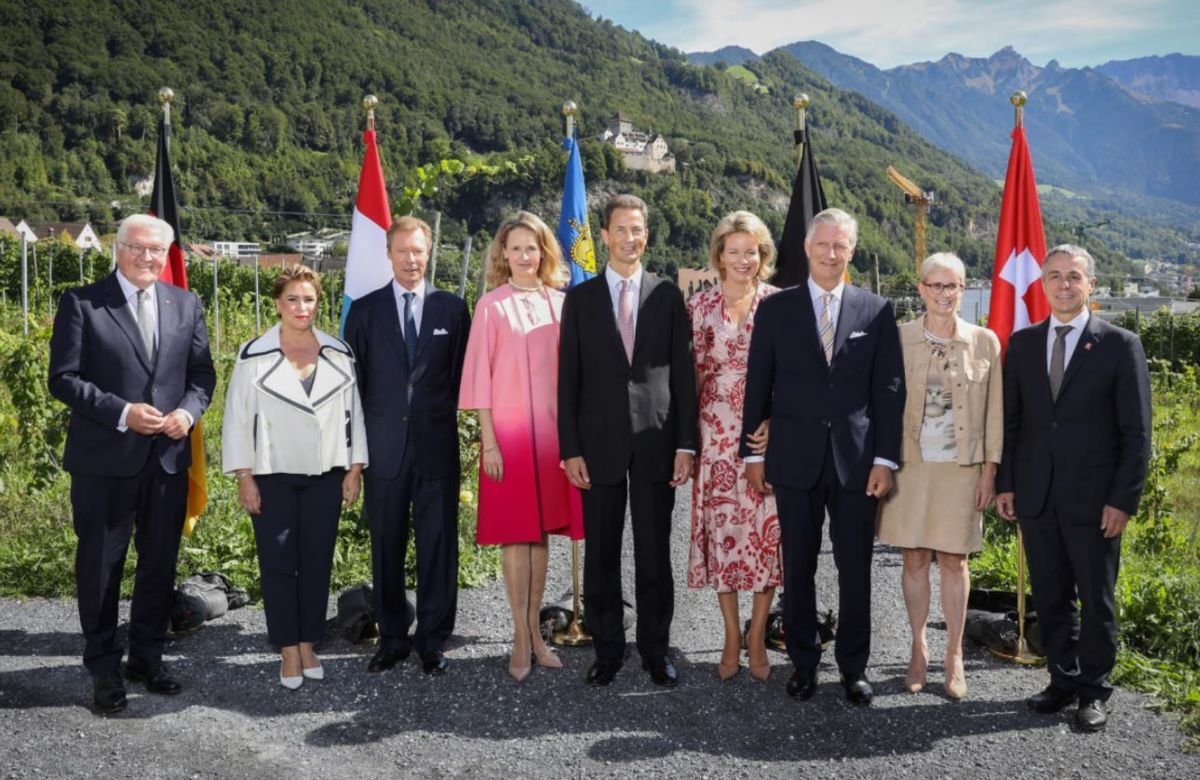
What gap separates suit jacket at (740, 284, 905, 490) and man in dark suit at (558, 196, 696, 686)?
39cm

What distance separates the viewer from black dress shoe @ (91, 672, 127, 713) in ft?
13.0

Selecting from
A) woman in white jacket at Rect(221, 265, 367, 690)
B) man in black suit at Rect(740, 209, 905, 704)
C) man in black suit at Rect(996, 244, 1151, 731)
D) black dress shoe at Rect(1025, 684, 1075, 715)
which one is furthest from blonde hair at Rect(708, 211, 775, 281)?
black dress shoe at Rect(1025, 684, 1075, 715)

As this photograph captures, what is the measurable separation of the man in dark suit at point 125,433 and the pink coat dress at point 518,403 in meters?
1.24

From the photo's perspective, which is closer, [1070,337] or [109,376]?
[1070,337]

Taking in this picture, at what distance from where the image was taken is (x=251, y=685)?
4305mm

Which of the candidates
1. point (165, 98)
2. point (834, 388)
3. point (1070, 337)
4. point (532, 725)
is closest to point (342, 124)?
point (165, 98)

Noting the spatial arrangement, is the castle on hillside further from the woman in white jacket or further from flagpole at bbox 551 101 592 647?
the woman in white jacket

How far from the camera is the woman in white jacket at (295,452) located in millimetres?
4133

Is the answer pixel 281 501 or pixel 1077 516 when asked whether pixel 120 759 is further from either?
pixel 1077 516

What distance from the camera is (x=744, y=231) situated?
13.7 feet

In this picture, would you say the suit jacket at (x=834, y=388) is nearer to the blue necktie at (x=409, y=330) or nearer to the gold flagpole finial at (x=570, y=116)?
the blue necktie at (x=409, y=330)

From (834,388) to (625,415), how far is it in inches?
34.1

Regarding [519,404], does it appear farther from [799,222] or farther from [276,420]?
[799,222]

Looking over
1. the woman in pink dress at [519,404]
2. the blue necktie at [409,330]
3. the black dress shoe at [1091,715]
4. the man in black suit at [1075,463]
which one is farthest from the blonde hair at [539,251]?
the black dress shoe at [1091,715]
